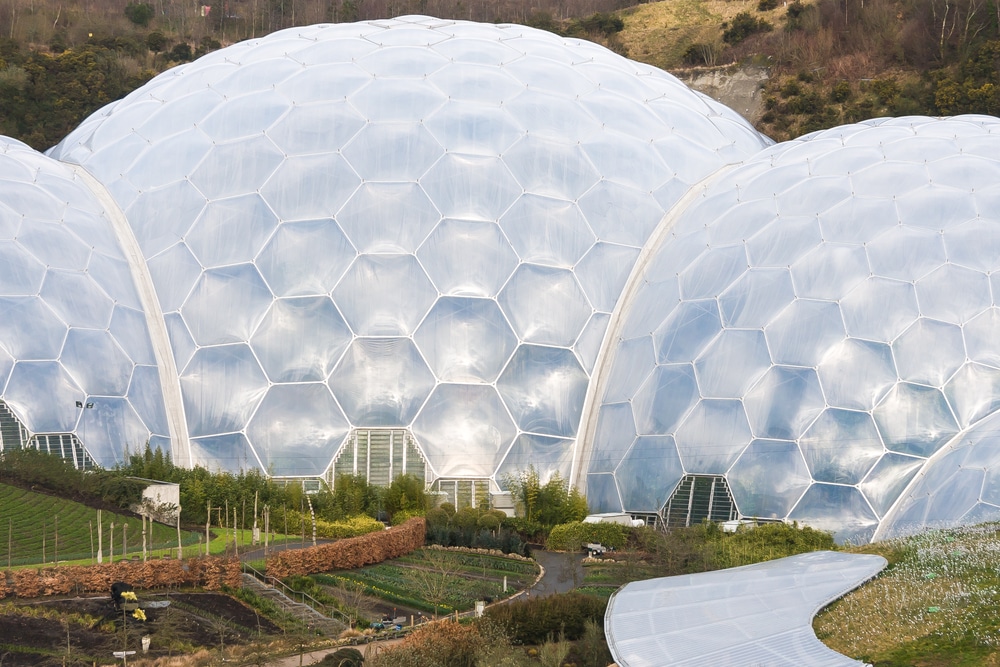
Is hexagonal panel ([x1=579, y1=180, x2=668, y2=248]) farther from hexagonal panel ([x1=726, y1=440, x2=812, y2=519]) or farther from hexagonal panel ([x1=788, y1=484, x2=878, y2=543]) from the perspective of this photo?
hexagonal panel ([x1=788, y1=484, x2=878, y2=543])

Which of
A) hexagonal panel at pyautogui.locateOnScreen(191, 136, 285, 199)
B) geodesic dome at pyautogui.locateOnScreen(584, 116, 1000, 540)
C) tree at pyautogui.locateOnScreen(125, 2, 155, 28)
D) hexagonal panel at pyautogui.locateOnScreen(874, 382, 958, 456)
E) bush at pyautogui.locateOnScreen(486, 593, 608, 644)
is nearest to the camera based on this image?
bush at pyautogui.locateOnScreen(486, 593, 608, 644)

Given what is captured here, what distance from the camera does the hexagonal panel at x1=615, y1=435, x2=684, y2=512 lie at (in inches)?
957

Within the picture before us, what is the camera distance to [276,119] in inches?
1147

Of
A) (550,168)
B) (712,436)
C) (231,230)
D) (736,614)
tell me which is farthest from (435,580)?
(550,168)

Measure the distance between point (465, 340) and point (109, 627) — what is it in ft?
38.8

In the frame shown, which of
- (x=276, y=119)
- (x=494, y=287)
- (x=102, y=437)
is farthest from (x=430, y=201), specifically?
(x=102, y=437)

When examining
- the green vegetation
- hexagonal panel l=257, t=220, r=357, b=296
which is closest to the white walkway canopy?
the green vegetation

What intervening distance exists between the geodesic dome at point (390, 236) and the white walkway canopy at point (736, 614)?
9.44 m

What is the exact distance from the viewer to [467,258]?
27109 mm

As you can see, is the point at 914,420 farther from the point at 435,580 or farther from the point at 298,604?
the point at 298,604

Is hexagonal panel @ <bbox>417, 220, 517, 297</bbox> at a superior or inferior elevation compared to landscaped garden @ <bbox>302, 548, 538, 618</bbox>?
superior

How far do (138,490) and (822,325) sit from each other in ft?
48.4

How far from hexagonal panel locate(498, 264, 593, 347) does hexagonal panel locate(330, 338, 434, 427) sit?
2.55 metres

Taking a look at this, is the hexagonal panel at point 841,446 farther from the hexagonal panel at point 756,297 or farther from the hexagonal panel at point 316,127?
the hexagonal panel at point 316,127
